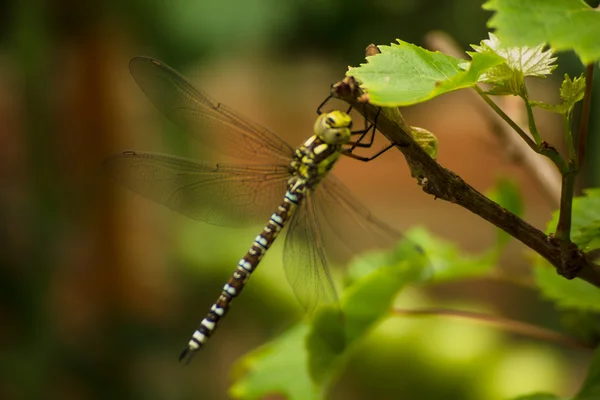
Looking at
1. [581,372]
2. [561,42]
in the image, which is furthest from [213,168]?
[581,372]

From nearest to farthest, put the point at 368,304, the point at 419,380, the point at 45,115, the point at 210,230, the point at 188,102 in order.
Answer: the point at 368,304 → the point at 188,102 → the point at 419,380 → the point at 45,115 → the point at 210,230

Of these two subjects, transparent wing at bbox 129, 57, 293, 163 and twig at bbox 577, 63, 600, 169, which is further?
transparent wing at bbox 129, 57, 293, 163

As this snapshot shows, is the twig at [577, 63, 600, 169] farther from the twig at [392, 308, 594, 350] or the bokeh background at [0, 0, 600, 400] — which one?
the bokeh background at [0, 0, 600, 400]

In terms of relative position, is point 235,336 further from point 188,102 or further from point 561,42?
point 561,42

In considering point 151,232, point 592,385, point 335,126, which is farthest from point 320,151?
point 151,232

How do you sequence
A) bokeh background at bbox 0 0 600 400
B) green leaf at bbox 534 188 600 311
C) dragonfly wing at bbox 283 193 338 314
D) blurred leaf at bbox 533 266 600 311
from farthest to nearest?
bokeh background at bbox 0 0 600 400 < dragonfly wing at bbox 283 193 338 314 < blurred leaf at bbox 533 266 600 311 < green leaf at bbox 534 188 600 311

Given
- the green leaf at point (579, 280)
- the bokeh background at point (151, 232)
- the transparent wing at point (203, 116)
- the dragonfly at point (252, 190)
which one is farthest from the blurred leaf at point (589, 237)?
the bokeh background at point (151, 232)

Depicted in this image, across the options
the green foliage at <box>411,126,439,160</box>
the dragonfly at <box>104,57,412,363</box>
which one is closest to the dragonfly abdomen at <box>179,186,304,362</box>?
the dragonfly at <box>104,57,412,363</box>
